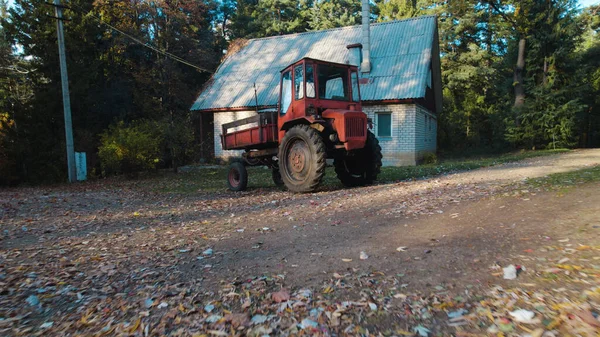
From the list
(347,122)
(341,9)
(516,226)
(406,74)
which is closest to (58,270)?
(516,226)

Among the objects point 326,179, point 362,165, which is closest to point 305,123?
point 362,165

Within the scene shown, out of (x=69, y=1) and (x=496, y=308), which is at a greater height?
(x=69, y=1)

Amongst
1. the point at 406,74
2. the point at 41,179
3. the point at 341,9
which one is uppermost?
the point at 341,9

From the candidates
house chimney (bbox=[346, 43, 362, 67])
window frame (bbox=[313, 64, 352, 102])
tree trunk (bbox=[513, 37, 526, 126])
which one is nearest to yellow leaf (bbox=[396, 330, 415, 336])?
Result: window frame (bbox=[313, 64, 352, 102])

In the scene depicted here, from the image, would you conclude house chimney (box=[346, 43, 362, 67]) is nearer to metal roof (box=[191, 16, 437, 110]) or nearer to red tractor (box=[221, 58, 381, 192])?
metal roof (box=[191, 16, 437, 110])

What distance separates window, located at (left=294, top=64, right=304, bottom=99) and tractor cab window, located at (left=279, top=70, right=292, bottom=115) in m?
0.32

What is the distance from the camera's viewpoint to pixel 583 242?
11.3 feet

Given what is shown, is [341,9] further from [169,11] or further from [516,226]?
[516,226]

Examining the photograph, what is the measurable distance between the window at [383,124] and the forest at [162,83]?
352 inches

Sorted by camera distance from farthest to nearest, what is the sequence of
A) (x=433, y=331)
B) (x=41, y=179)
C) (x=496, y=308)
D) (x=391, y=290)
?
(x=41, y=179), (x=391, y=290), (x=496, y=308), (x=433, y=331)

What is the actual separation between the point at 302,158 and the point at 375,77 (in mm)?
11549

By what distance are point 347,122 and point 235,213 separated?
3114 mm

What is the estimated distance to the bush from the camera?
48.1 feet

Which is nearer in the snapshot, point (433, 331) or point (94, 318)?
point (433, 331)
